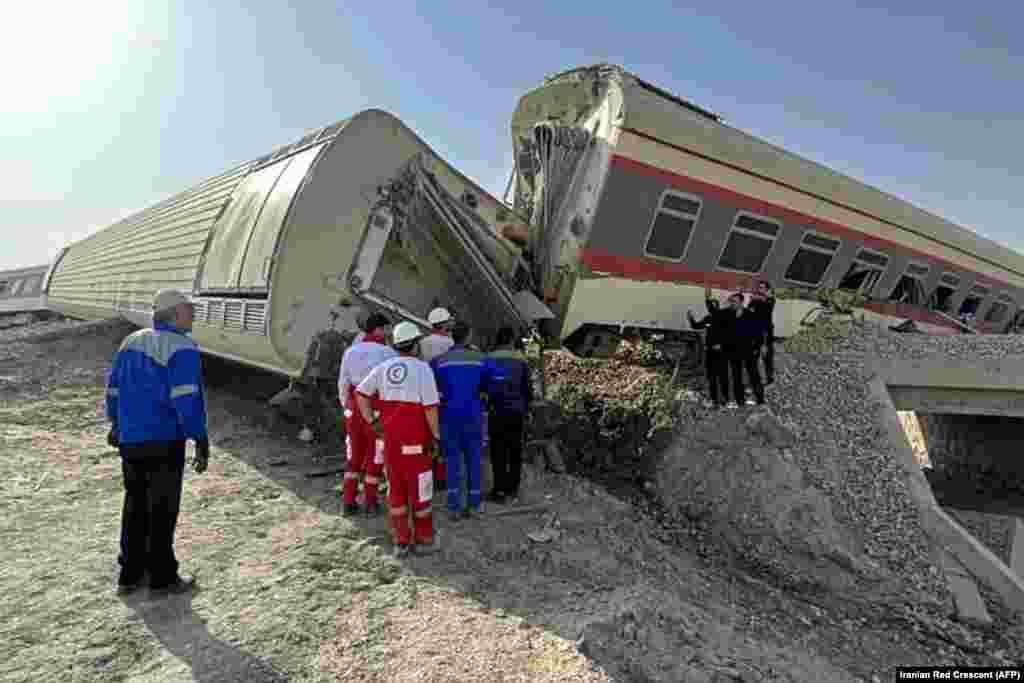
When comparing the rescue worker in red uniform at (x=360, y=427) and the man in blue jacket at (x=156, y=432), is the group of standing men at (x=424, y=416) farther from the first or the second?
the man in blue jacket at (x=156, y=432)

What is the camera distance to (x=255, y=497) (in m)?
4.69

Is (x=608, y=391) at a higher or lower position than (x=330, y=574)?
higher

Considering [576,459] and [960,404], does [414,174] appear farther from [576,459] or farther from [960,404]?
[960,404]

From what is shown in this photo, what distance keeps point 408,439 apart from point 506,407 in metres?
1.19

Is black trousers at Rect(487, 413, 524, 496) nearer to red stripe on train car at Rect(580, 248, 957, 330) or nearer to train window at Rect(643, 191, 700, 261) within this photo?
red stripe on train car at Rect(580, 248, 957, 330)

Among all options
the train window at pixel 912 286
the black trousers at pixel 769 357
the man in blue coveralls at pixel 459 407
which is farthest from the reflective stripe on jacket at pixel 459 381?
the train window at pixel 912 286

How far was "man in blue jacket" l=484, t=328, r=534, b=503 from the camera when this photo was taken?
4676 millimetres

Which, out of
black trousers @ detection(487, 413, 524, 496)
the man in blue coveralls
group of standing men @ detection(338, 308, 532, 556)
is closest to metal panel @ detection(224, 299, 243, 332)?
group of standing men @ detection(338, 308, 532, 556)

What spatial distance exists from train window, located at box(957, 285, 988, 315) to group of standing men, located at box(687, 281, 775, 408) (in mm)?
9093

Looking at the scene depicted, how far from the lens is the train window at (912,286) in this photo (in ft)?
35.1

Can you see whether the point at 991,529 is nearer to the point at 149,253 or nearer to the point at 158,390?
the point at 158,390

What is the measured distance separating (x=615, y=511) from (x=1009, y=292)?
14.4 meters

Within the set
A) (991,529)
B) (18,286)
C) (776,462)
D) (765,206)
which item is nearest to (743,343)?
(776,462)

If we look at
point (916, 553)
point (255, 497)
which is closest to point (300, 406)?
point (255, 497)
